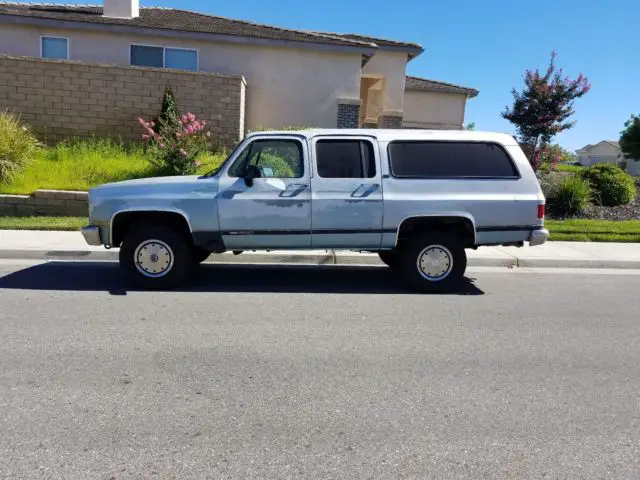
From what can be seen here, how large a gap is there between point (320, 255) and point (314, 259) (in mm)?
151

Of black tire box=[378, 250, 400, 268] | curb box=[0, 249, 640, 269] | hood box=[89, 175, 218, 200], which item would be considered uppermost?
hood box=[89, 175, 218, 200]

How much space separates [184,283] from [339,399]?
386 cm

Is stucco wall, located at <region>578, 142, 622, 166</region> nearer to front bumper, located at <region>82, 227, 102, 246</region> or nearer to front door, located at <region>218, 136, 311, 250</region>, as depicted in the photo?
front door, located at <region>218, 136, 311, 250</region>

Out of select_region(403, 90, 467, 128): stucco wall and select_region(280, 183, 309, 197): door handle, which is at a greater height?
select_region(403, 90, 467, 128): stucco wall

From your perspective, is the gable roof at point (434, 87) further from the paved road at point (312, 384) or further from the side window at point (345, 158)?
the paved road at point (312, 384)

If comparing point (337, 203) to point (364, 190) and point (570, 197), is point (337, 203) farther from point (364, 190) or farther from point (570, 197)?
point (570, 197)

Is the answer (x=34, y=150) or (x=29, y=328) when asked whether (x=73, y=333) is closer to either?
(x=29, y=328)

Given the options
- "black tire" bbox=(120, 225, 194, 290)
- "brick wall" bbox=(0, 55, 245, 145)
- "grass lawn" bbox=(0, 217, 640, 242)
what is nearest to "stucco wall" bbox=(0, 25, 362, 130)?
"brick wall" bbox=(0, 55, 245, 145)

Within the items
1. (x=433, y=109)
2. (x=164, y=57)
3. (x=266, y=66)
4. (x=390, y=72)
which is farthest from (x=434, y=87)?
(x=164, y=57)

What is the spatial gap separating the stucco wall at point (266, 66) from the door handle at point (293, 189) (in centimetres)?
1229

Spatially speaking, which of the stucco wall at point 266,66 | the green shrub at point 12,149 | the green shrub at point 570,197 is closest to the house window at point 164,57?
the stucco wall at point 266,66

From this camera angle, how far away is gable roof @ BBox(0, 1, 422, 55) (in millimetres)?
17047

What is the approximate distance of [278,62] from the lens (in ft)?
59.4

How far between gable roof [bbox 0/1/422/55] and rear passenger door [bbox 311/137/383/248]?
39.8 feet
